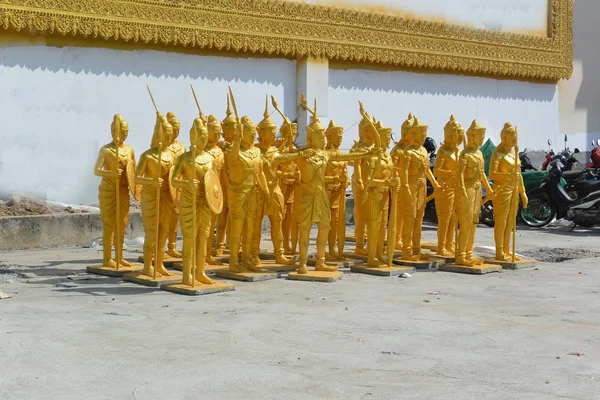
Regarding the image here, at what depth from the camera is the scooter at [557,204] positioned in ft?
46.4

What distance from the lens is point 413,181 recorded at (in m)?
10.3

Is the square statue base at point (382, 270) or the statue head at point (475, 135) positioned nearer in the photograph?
the square statue base at point (382, 270)

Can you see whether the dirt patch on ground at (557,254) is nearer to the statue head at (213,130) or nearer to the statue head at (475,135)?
the statue head at (475,135)

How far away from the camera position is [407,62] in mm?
17016

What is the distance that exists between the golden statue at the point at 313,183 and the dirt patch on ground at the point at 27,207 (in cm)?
494

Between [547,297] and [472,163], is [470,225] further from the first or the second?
[547,297]

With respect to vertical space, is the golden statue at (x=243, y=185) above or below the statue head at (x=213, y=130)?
below

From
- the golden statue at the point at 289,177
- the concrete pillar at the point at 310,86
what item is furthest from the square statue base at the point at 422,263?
the concrete pillar at the point at 310,86

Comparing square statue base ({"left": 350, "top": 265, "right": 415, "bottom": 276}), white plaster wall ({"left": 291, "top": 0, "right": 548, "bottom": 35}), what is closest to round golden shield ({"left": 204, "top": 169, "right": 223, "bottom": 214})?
square statue base ({"left": 350, "top": 265, "right": 415, "bottom": 276})

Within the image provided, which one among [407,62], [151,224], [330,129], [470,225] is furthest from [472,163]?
[407,62]

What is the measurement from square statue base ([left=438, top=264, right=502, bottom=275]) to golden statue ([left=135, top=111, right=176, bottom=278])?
3246 mm

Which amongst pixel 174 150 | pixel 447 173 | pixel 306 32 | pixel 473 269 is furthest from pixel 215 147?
pixel 306 32

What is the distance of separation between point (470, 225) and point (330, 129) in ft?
6.32

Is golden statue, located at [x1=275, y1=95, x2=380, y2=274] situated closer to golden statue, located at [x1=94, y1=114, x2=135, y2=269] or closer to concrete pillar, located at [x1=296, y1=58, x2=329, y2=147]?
golden statue, located at [x1=94, y1=114, x2=135, y2=269]
